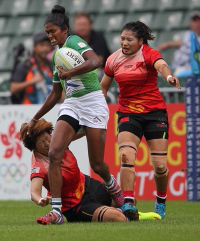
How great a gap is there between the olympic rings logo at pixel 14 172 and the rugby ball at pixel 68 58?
4173 millimetres

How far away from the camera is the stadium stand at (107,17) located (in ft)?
43.4

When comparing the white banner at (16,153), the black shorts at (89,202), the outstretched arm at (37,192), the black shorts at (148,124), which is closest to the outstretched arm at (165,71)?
the black shorts at (148,124)

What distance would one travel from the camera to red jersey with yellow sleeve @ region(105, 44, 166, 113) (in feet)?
19.2

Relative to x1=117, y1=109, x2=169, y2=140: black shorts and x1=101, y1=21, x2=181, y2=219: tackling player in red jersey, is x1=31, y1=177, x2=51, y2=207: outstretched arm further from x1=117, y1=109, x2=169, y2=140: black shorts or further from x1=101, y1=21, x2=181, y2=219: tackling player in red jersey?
x1=117, y1=109, x2=169, y2=140: black shorts

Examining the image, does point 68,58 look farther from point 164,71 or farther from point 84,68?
point 164,71

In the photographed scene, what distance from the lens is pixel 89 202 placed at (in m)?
5.49

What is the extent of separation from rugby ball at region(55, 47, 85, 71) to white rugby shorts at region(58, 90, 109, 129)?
33 centimetres

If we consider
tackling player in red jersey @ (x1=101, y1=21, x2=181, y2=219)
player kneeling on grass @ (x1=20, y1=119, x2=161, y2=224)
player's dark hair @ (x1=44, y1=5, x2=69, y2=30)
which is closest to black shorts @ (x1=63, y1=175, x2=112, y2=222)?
player kneeling on grass @ (x1=20, y1=119, x2=161, y2=224)

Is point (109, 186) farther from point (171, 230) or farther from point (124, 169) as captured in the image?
point (171, 230)

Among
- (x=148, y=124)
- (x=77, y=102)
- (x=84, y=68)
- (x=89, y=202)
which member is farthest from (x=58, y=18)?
(x=89, y=202)

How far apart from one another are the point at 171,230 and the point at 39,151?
1.56m

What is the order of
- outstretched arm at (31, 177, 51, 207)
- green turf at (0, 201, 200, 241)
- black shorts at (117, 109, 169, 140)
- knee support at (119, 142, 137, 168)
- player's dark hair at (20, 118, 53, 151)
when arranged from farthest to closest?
black shorts at (117, 109, 169, 140)
knee support at (119, 142, 137, 168)
player's dark hair at (20, 118, 53, 151)
outstretched arm at (31, 177, 51, 207)
green turf at (0, 201, 200, 241)

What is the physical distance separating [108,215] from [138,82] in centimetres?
138

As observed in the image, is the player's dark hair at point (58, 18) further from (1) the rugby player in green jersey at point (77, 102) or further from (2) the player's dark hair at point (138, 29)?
(2) the player's dark hair at point (138, 29)
